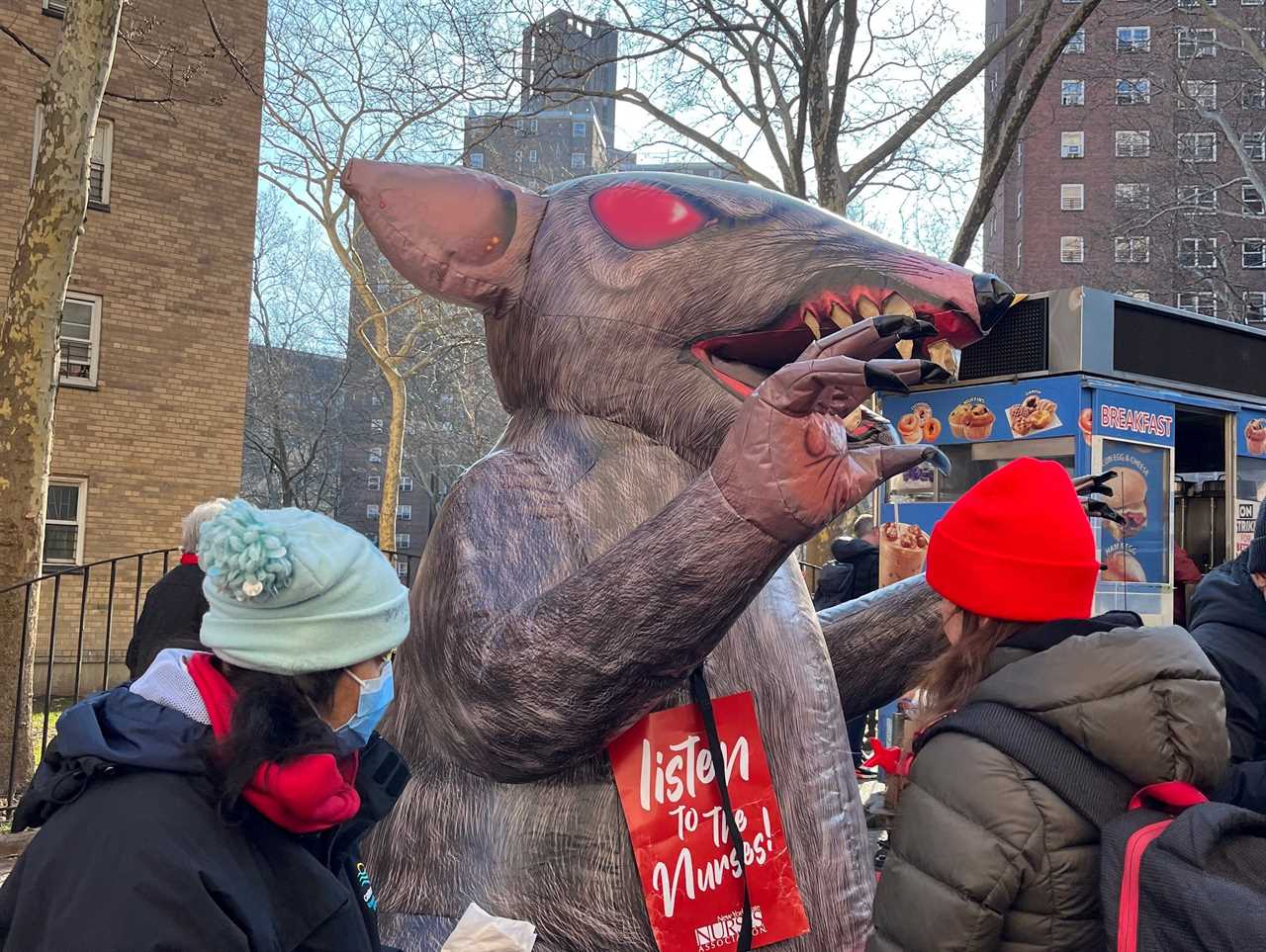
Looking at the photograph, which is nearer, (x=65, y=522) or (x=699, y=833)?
(x=699, y=833)

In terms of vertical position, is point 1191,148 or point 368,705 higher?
point 1191,148

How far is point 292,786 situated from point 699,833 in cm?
75

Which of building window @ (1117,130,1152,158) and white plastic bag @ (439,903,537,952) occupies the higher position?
building window @ (1117,130,1152,158)

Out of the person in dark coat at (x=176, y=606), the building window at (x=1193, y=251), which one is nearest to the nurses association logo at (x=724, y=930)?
the person in dark coat at (x=176, y=606)

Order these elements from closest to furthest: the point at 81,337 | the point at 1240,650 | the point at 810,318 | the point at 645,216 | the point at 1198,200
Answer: the point at 810,318, the point at 645,216, the point at 1240,650, the point at 81,337, the point at 1198,200

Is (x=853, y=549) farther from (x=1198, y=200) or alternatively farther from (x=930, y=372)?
(x=1198, y=200)

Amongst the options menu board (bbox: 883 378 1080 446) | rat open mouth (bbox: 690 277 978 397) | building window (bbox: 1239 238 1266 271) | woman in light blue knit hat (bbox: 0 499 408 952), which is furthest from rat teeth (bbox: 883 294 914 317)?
building window (bbox: 1239 238 1266 271)

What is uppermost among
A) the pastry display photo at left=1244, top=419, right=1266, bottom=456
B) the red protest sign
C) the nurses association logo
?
the pastry display photo at left=1244, top=419, right=1266, bottom=456

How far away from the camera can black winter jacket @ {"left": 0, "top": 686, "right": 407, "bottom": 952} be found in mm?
1267

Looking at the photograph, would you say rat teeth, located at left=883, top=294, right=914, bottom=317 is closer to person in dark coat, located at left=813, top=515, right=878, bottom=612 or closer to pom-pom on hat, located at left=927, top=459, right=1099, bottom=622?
pom-pom on hat, located at left=927, top=459, right=1099, bottom=622

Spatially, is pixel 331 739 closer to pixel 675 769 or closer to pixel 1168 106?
pixel 675 769

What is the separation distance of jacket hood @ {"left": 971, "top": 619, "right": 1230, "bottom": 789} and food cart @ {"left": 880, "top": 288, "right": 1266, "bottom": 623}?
15.5 ft

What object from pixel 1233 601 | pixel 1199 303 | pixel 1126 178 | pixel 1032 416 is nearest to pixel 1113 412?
pixel 1032 416

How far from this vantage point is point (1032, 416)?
251 inches
